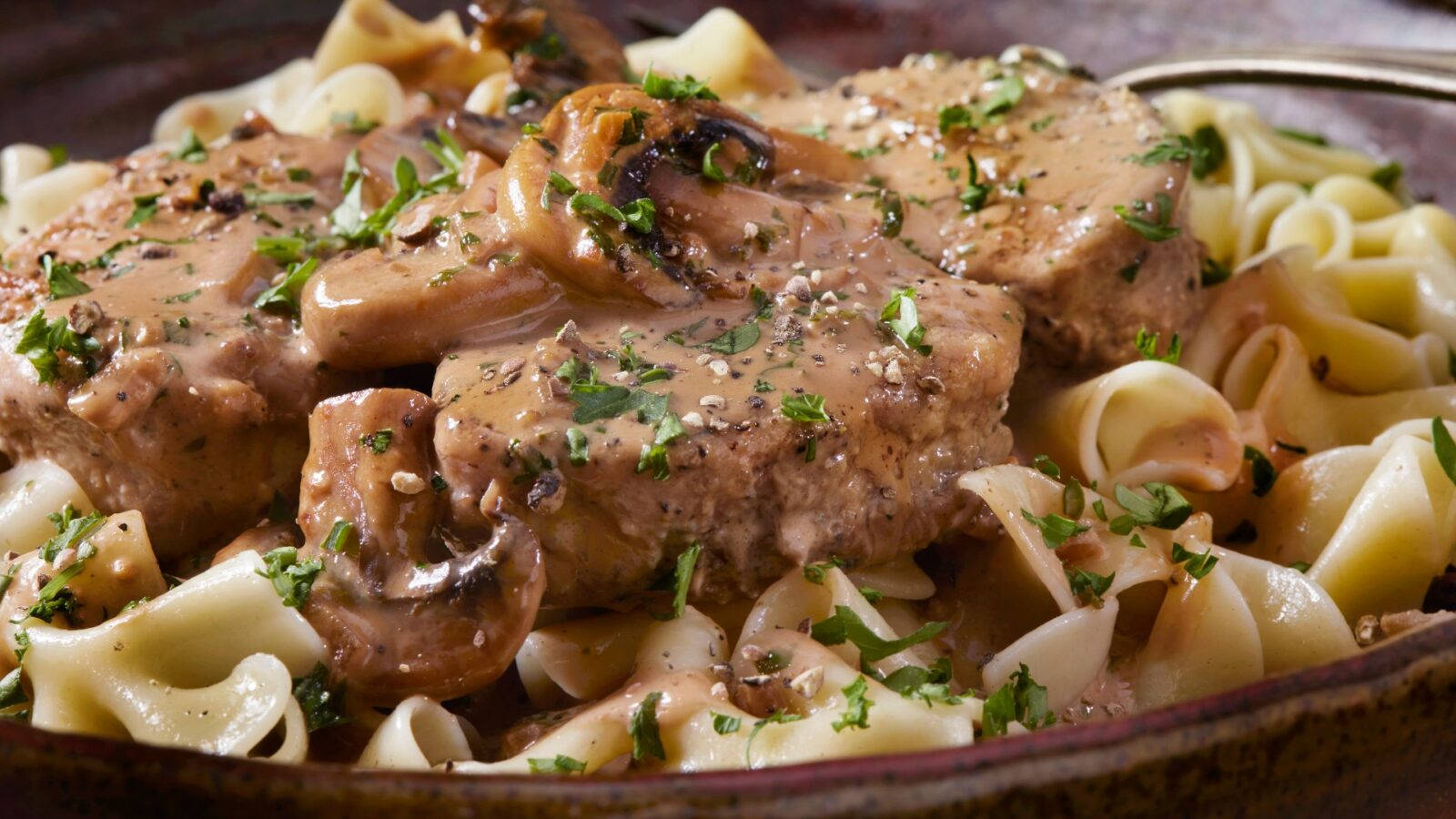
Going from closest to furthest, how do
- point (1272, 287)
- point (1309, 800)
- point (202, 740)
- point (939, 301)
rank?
1. point (1309, 800)
2. point (202, 740)
3. point (939, 301)
4. point (1272, 287)

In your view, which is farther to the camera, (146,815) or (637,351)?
(637,351)

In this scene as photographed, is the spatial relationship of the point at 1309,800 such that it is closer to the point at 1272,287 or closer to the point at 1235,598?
the point at 1235,598

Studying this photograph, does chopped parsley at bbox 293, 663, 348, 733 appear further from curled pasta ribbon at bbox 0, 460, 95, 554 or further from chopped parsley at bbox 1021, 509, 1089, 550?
chopped parsley at bbox 1021, 509, 1089, 550

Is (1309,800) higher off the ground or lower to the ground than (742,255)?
lower

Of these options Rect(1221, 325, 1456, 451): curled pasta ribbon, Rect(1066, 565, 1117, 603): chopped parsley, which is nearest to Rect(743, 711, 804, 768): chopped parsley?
Rect(1066, 565, 1117, 603): chopped parsley

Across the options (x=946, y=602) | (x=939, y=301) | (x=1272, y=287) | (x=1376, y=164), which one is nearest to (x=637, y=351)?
(x=939, y=301)

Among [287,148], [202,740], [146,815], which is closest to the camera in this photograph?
[146,815]

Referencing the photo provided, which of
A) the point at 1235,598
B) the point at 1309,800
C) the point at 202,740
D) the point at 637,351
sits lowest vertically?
the point at 202,740
